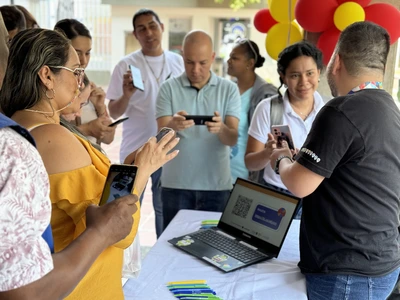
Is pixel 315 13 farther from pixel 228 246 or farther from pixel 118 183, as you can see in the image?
pixel 118 183

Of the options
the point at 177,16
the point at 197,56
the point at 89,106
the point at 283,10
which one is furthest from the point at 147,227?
the point at 177,16

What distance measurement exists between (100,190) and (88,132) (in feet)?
3.97

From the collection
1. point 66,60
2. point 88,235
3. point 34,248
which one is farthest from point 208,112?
point 34,248

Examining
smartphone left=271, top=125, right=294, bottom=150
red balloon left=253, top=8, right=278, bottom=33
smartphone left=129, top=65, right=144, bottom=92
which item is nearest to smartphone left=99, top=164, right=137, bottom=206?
smartphone left=271, top=125, right=294, bottom=150

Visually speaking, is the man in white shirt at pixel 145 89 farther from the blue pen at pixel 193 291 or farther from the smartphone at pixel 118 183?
the smartphone at pixel 118 183

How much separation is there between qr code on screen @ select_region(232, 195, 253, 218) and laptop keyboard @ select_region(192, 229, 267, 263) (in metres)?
0.12

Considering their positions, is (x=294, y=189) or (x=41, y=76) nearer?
(x=41, y=76)

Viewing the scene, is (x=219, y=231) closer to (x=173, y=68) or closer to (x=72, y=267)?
(x=72, y=267)

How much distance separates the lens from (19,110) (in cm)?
132

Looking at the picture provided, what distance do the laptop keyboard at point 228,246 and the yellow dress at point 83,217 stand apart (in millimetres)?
585

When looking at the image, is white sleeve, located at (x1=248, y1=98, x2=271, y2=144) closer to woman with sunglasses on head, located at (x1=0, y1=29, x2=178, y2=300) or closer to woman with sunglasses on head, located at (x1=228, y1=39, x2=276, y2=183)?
woman with sunglasses on head, located at (x1=228, y1=39, x2=276, y2=183)

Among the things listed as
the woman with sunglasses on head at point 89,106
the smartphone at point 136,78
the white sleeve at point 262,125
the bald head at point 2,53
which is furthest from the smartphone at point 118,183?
the smartphone at point 136,78

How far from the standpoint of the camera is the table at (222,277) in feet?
5.12

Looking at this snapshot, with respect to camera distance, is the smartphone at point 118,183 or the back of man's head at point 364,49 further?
the back of man's head at point 364,49
